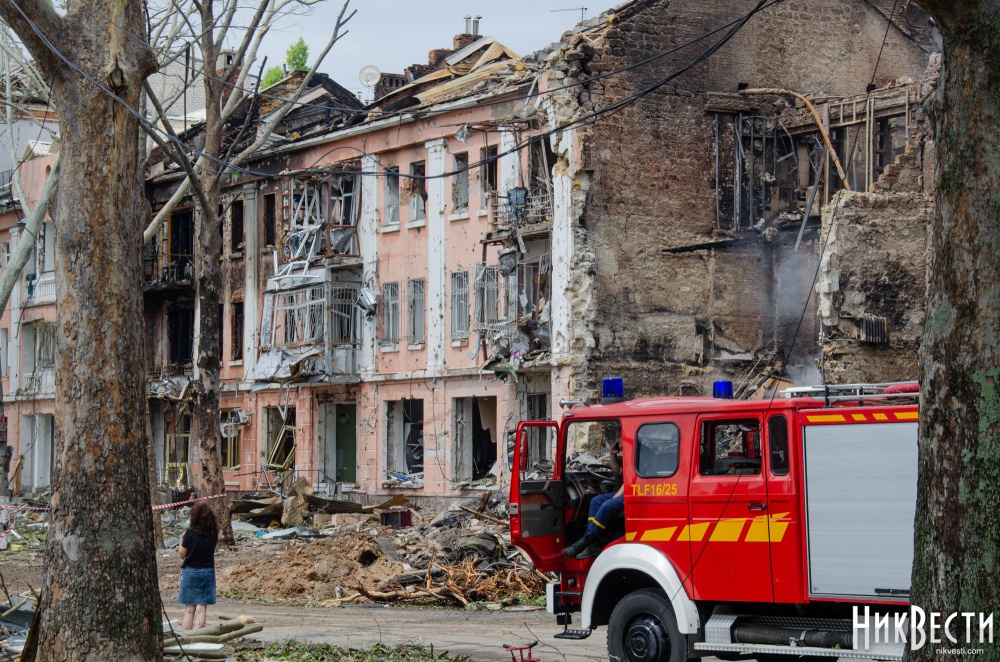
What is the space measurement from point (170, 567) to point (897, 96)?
1727 cm

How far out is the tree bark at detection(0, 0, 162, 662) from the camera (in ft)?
34.5

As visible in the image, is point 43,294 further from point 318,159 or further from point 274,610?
point 274,610

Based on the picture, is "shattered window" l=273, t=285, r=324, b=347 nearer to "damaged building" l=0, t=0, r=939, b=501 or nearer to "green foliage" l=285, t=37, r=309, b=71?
"damaged building" l=0, t=0, r=939, b=501

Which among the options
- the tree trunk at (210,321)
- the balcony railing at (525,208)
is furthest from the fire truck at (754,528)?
the balcony railing at (525,208)

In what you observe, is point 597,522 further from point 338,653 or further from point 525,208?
point 525,208

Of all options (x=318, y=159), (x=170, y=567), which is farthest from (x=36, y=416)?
(x=170, y=567)

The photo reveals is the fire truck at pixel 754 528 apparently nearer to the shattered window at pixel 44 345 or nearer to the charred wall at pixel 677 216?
the charred wall at pixel 677 216

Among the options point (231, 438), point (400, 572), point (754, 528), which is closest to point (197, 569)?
point (754, 528)

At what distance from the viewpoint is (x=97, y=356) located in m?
10.7

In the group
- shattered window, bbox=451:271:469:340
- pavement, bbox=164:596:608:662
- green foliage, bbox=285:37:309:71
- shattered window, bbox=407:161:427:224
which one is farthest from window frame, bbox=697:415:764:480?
green foliage, bbox=285:37:309:71

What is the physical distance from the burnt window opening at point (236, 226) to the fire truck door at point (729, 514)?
32.1 meters

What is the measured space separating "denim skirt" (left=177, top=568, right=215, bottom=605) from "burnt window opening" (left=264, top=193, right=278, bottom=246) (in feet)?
88.4

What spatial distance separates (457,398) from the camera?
34562 mm

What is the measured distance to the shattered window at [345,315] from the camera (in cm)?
3775
